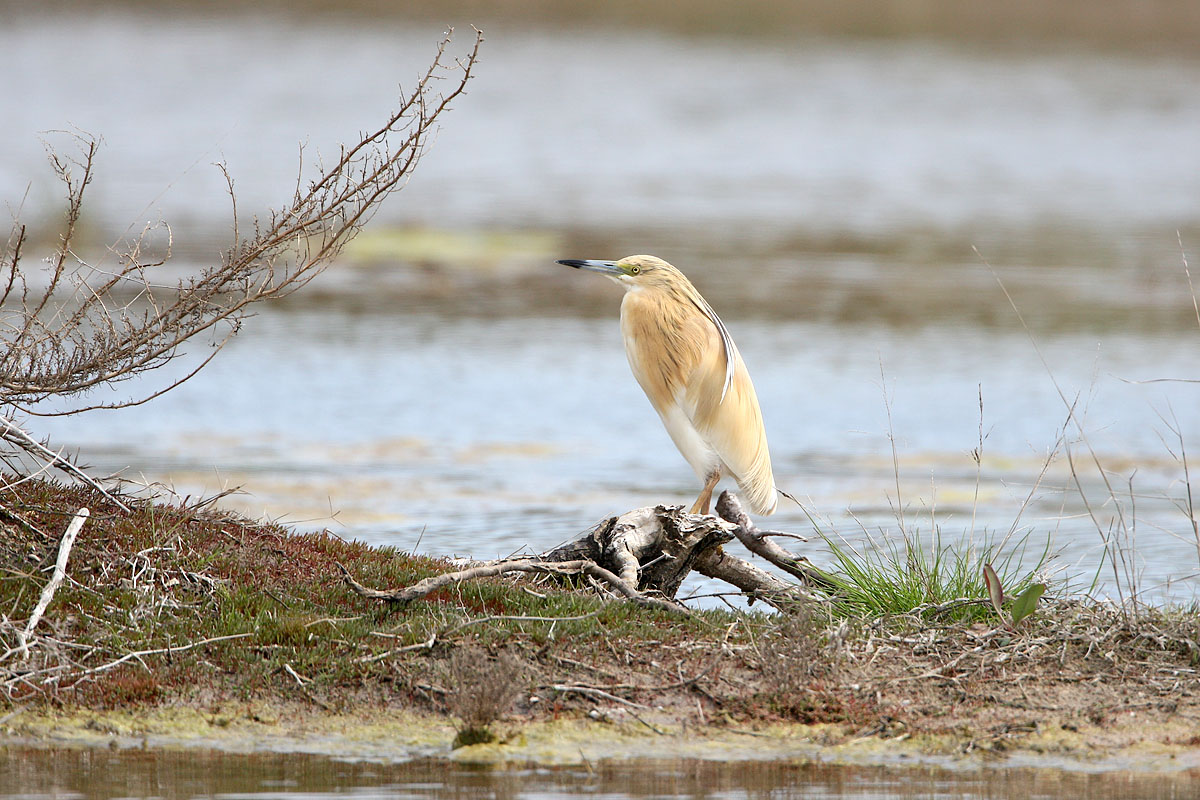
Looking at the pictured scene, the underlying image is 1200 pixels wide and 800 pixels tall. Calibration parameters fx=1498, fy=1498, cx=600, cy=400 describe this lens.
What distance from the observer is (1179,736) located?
502 cm

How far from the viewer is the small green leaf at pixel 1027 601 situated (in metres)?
5.56

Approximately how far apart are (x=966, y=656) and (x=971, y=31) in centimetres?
4310

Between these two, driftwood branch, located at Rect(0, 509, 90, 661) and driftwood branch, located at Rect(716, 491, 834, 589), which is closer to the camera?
driftwood branch, located at Rect(0, 509, 90, 661)

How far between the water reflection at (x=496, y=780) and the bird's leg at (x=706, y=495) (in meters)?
2.45

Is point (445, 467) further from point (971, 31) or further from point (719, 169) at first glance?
point (971, 31)

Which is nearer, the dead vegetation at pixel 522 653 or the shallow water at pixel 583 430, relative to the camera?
the dead vegetation at pixel 522 653

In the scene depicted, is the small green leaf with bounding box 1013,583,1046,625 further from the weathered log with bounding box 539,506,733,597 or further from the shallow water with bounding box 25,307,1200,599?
the shallow water with bounding box 25,307,1200,599

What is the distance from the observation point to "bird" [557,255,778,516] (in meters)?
7.38

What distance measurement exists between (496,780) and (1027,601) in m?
2.21

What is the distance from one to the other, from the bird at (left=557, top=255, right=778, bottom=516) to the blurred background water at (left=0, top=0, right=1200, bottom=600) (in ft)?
3.90

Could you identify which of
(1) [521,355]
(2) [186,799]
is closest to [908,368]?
(1) [521,355]

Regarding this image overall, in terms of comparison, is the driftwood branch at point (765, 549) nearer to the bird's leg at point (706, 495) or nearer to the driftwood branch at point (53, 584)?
the bird's leg at point (706, 495)

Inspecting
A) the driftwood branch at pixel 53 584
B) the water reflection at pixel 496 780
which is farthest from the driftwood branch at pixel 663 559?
the water reflection at pixel 496 780

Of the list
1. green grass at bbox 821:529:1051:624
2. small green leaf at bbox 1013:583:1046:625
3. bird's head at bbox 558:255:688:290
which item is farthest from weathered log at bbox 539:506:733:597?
bird's head at bbox 558:255:688:290
